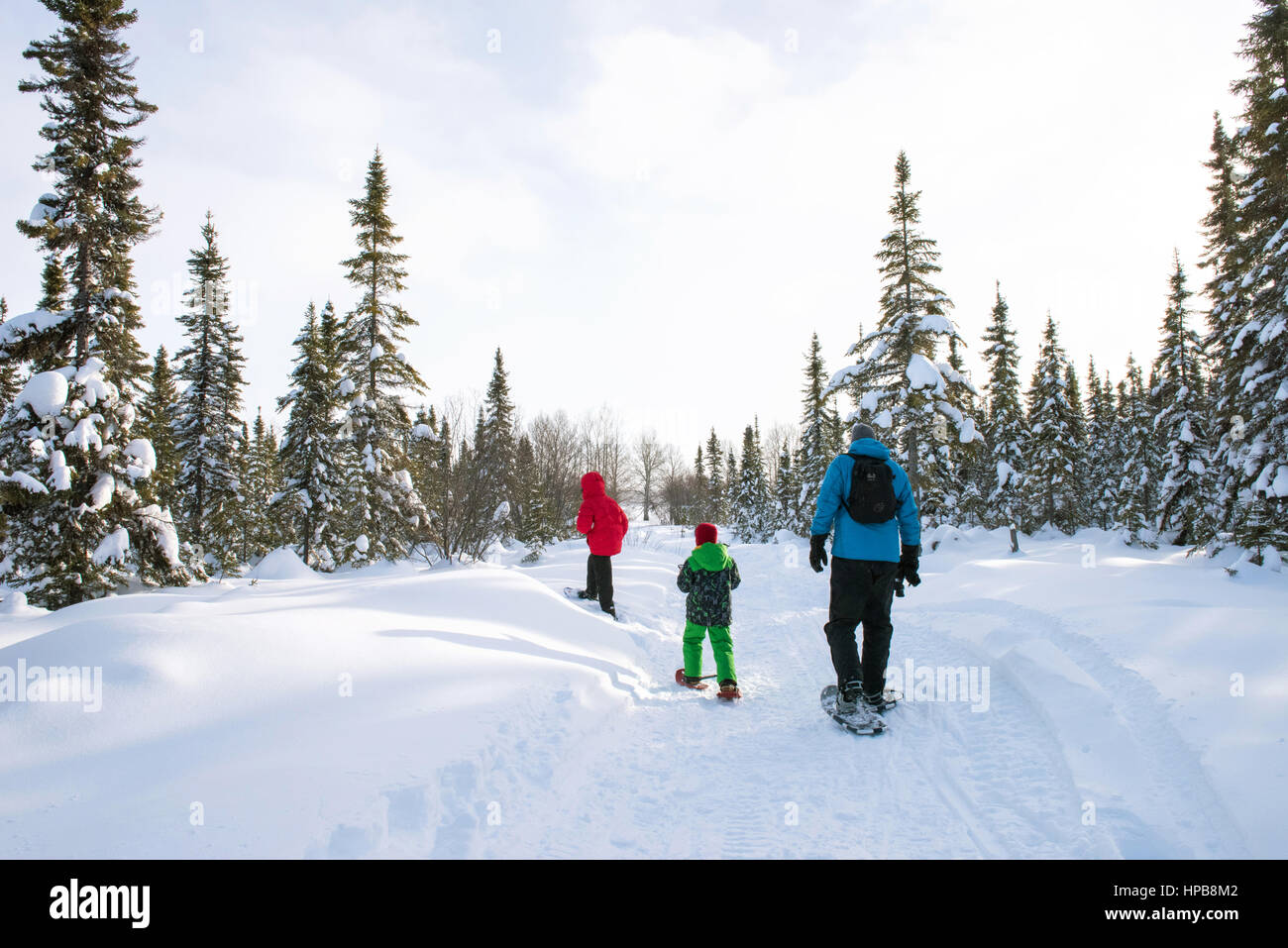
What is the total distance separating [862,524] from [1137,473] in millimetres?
34505

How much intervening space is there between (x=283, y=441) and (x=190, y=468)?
351 cm

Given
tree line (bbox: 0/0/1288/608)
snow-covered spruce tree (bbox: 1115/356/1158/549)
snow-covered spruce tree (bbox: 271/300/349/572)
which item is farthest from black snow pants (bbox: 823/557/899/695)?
snow-covered spruce tree (bbox: 1115/356/1158/549)

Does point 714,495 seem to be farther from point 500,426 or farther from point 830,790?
point 830,790

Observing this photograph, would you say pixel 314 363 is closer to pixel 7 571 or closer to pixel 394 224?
pixel 394 224

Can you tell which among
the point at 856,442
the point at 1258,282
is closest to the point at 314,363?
the point at 856,442

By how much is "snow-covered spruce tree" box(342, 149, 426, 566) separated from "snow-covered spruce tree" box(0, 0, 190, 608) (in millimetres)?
6225

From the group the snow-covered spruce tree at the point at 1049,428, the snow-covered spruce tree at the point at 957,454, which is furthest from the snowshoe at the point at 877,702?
the snow-covered spruce tree at the point at 1049,428

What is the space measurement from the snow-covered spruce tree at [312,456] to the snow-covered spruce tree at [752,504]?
1178 inches

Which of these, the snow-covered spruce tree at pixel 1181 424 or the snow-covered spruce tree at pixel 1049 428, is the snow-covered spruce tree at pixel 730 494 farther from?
the snow-covered spruce tree at pixel 1181 424

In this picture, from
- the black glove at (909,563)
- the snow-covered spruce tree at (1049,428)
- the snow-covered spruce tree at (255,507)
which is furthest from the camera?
the snow-covered spruce tree at (255,507)

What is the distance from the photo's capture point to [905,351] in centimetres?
2083

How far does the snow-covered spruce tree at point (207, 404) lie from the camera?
903 inches

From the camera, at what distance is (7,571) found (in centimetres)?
1336

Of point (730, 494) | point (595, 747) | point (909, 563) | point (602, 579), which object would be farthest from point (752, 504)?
point (595, 747)
